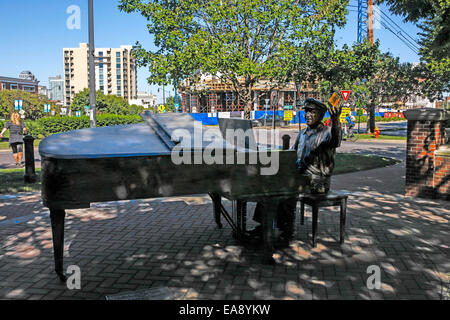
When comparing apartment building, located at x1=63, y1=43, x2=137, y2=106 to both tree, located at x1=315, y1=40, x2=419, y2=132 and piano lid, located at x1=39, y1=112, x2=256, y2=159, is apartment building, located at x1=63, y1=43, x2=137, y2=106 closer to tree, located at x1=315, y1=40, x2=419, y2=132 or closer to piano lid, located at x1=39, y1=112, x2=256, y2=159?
tree, located at x1=315, y1=40, x2=419, y2=132

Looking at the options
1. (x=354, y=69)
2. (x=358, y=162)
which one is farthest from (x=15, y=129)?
(x=354, y=69)

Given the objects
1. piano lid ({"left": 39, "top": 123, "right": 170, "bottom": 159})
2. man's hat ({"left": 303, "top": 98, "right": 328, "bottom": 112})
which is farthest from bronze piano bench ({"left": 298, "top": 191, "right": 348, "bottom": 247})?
piano lid ({"left": 39, "top": 123, "right": 170, "bottom": 159})

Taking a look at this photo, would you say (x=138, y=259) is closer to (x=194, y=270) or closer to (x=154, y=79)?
(x=194, y=270)

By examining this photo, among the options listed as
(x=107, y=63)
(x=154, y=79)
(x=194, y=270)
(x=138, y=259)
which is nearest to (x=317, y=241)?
(x=194, y=270)

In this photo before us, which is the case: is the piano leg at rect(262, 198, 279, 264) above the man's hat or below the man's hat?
below

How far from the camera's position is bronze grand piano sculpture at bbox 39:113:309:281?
159 inches

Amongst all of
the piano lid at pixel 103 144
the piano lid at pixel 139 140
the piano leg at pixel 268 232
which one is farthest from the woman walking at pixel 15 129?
the piano leg at pixel 268 232

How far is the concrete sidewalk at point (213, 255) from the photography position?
445cm

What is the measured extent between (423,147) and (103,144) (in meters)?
7.28

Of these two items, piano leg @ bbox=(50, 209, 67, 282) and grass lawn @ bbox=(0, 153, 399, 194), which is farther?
grass lawn @ bbox=(0, 153, 399, 194)

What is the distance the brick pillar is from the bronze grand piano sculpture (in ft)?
16.6

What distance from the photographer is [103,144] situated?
440cm

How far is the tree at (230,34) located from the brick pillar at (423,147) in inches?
446

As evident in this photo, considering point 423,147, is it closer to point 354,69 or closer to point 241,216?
point 241,216
